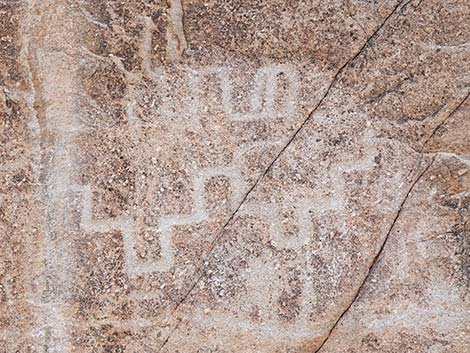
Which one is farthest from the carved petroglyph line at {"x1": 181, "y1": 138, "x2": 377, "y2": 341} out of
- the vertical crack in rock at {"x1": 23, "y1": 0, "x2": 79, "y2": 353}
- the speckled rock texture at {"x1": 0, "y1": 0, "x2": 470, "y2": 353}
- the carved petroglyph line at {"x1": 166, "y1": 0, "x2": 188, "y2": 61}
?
the carved petroglyph line at {"x1": 166, "y1": 0, "x2": 188, "y2": 61}

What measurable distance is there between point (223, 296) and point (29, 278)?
1.83ft

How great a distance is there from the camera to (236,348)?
2.08 meters

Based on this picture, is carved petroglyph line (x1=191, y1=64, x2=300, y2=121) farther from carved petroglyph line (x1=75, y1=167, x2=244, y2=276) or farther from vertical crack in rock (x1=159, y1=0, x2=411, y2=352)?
carved petroglyph line (x1=75, y1=167, x2=244, y2=276)

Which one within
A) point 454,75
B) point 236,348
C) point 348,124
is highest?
point 454,75

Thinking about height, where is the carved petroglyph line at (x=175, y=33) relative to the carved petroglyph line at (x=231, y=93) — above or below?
above

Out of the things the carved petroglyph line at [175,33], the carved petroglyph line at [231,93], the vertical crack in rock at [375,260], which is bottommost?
the vertical crack in rock at [375,260]

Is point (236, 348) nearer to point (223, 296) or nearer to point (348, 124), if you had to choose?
point (223, 296)

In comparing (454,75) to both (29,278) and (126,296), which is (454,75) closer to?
(126,296)

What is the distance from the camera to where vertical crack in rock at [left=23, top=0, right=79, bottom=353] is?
207 centimetres

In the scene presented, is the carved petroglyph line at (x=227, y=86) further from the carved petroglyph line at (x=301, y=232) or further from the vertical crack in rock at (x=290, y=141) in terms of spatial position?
the carved petroglyph line at (x=301, y=232)

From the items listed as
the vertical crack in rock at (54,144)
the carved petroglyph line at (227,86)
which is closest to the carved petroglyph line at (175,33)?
the carved petroglyph line at (227,86)

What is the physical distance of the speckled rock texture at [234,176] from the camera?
6.82ft

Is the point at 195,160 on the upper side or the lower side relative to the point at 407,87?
lower

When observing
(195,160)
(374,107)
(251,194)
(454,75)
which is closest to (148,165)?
(195,160)
